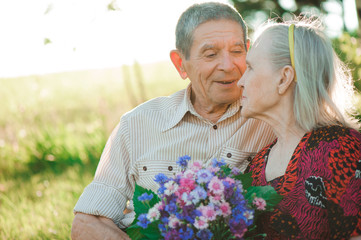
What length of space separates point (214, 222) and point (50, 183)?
4499mm

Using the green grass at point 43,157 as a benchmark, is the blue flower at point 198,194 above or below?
above

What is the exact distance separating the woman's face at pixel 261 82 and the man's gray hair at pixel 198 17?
2.09 feet

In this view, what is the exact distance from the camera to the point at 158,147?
319 cm

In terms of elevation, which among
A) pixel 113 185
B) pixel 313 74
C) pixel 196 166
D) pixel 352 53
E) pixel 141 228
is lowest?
pixel 113 185

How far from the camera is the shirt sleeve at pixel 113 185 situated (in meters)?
3.06

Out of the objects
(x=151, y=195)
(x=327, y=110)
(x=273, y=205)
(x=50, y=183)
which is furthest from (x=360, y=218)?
(x=50, y=183)

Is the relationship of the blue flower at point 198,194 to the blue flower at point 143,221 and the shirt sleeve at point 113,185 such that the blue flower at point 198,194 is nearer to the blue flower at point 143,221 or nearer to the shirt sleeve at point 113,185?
the blue flower at point 143,221

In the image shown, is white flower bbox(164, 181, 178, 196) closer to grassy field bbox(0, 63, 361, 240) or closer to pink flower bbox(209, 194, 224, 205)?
pink flower bbox(209, 194, 224, 205)

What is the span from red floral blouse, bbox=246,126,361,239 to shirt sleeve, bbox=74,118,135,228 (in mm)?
1142

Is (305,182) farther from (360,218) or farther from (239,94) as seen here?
(239,94)

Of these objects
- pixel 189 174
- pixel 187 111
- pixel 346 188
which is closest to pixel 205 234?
pixel 189 174

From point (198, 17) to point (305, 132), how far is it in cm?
121

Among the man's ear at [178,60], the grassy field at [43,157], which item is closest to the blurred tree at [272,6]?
the grassy field at [43,157]

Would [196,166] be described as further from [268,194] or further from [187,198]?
[268,194]
